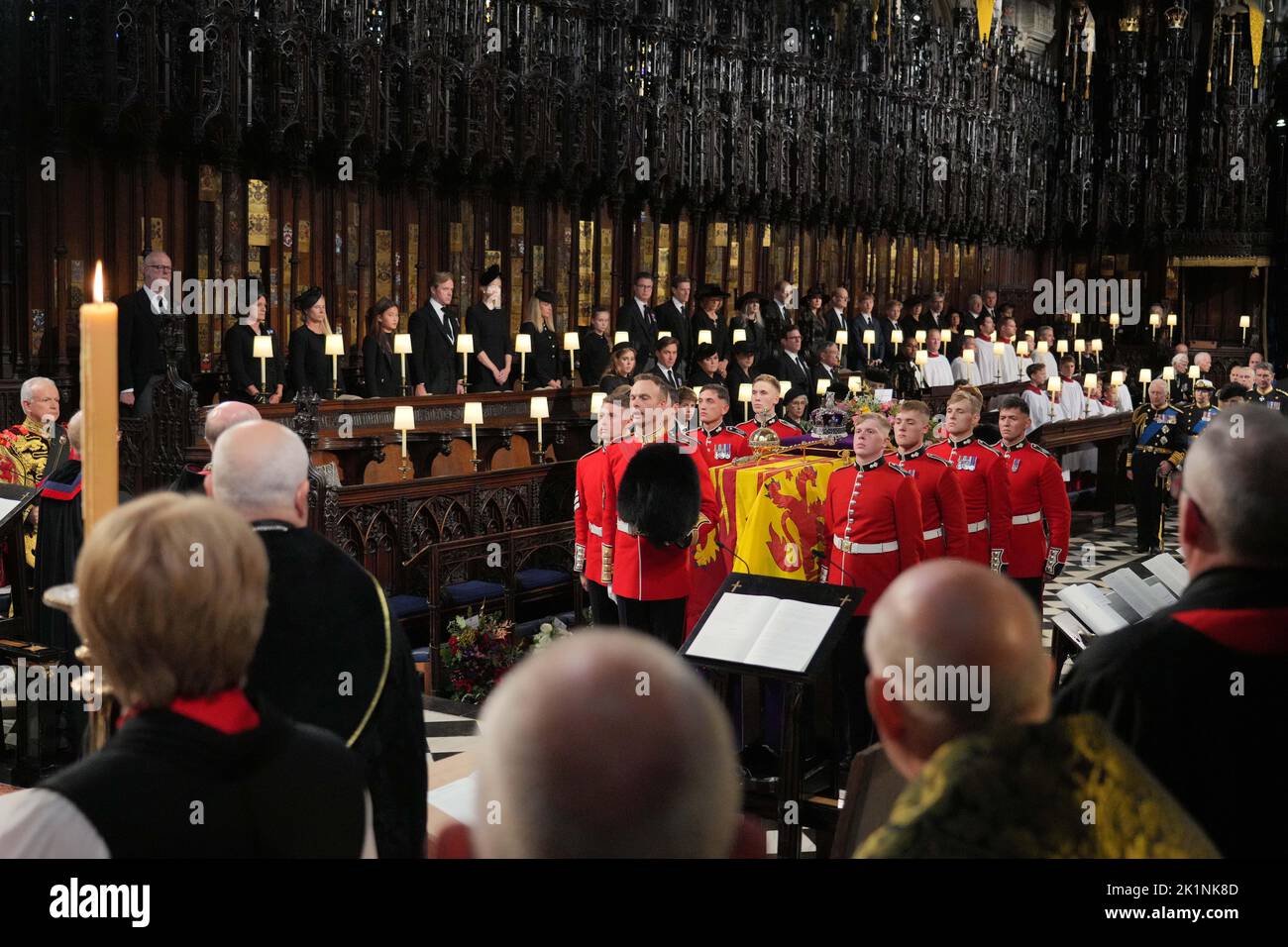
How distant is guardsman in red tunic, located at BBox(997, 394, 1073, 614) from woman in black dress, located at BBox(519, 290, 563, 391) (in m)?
5.74

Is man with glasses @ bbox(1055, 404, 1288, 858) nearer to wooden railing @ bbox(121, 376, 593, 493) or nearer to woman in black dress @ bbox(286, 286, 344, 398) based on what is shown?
wooden railing @ bbox(121, 376, 593, 493)

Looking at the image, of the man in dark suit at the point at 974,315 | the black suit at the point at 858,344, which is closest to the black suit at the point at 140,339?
the black suit at the point at 858,344

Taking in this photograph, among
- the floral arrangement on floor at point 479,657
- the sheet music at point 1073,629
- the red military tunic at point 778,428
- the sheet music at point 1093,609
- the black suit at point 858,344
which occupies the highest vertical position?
the black suit at point 858,344

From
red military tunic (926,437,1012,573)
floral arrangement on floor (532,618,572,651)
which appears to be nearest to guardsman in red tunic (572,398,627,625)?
floral arrangement on floor (532,618,572,651)

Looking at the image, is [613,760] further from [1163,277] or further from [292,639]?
[1163,277]

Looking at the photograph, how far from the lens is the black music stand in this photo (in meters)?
4.49

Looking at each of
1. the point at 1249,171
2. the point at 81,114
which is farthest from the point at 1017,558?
the point at 1249,171

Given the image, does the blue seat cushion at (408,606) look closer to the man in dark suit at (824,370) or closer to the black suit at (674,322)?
the man in dark suit at (824,370)

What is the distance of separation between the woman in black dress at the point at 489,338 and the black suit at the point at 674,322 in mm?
2446

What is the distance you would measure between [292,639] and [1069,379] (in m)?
15.8

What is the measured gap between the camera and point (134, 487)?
8.47 metres

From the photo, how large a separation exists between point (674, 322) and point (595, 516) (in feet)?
27.2

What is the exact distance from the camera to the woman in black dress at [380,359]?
11781 millimetres

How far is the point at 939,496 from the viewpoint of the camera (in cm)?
708
